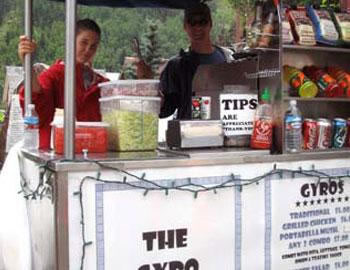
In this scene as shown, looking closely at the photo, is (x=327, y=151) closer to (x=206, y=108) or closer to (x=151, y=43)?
(x=206, y=108)

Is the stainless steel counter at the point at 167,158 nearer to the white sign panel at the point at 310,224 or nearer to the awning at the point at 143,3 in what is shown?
the white sign panel at the point at 310,224

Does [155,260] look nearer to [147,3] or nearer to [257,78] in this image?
[257,78]

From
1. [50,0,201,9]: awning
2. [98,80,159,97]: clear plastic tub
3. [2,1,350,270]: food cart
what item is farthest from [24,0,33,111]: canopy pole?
[50,0,201,9]: awning

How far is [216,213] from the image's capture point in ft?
8.09

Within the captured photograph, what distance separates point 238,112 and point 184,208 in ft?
2.05

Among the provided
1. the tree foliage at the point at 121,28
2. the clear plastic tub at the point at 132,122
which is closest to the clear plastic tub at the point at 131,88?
the clear plastic tub at the point at 132,122

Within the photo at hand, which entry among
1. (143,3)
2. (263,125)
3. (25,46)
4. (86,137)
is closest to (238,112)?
(263,125)

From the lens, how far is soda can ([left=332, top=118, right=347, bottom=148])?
293cm

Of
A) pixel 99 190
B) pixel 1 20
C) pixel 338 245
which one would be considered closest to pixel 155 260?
pixel 99 190

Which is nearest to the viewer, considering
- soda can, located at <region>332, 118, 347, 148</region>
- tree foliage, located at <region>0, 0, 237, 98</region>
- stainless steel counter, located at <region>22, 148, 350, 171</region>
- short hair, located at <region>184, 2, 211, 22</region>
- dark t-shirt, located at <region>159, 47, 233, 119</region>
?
stainless steel counter, located at <region>22, 148, 350, 171</region>

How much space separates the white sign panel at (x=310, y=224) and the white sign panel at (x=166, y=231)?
276 mm

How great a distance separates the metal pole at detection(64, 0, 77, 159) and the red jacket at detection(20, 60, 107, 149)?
0.88 m

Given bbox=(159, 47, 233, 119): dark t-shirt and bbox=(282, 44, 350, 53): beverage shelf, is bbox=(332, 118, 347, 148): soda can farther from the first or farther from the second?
bbox=(159, 47, 233, 119): dark t-shirt

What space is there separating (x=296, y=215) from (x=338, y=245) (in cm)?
36
